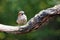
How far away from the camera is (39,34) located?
583 centimetres

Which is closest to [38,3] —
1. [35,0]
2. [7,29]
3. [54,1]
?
[35,0]

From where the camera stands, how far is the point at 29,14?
5.40 metres

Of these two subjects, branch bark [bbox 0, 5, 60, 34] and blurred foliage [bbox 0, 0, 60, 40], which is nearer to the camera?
branch bark [bbox 0, 5, 60, 34]

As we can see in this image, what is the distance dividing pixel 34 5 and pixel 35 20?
1.82 m

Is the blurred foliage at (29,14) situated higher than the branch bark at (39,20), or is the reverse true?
the blurred foliage at (29,14)

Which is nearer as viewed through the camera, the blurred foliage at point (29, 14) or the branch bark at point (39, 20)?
the branch bark at point (39, 20)

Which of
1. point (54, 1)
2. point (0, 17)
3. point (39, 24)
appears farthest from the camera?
point (0, 17)

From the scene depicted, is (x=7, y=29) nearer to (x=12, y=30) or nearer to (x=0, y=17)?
(x=12, y=30)

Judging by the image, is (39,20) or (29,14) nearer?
(39,20)

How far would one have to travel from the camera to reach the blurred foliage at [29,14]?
5178mm

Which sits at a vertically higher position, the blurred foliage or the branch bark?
the blurred foliage

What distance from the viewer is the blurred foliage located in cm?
518

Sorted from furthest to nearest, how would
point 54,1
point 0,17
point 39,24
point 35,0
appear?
point 0,17 → point 35,0 → point 54,1 → point 39,24

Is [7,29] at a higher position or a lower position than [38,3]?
lower
